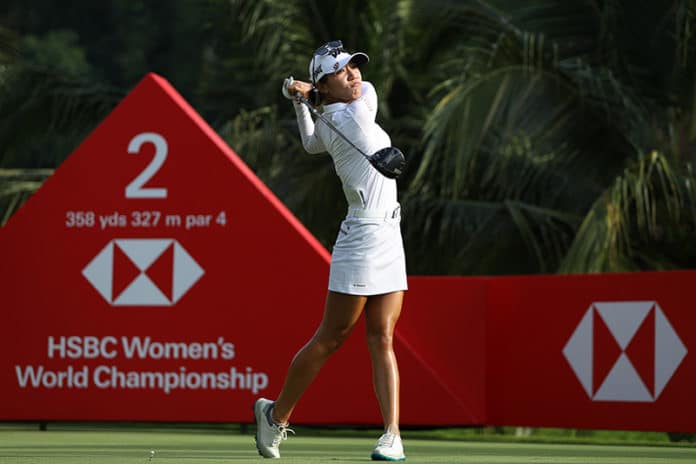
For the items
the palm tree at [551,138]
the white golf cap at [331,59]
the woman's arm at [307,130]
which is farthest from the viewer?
the palm tree at [551,138]

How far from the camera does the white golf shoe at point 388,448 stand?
22.6 feet

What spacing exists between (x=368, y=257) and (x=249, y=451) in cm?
A: 185

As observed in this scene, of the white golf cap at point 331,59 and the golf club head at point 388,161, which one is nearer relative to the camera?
the golf club head at point 388,161

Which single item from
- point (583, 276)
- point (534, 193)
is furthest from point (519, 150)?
point (583, 276)

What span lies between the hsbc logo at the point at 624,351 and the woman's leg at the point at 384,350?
3715 mm

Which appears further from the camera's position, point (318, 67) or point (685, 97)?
point (685, 97)

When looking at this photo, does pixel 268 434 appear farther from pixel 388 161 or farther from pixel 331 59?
pixel 331 59

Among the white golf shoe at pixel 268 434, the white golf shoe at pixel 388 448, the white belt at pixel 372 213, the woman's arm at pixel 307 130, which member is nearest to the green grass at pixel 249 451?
the white golf shoe at pixel 268 434

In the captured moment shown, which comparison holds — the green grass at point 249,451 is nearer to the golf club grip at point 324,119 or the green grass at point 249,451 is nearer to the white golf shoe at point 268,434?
the white golf shoe at point 268,434

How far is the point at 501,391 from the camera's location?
11.0m

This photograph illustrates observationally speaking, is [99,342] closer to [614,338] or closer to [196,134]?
[196,134]

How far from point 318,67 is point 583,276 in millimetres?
4150

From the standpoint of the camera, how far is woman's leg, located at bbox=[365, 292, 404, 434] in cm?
700

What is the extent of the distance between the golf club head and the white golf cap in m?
0.49
